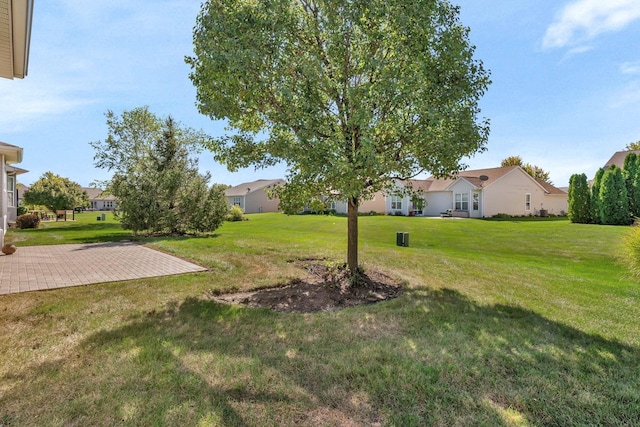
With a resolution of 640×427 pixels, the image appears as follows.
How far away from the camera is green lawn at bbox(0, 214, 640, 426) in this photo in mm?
2545

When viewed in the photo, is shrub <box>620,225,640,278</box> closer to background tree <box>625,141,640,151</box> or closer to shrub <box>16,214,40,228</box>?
shrub <box>16,214,40,228</box>

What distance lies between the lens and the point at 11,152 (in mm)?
14000

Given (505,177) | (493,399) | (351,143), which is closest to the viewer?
(493,399)

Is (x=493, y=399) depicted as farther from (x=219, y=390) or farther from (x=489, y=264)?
(x=489, y=264)

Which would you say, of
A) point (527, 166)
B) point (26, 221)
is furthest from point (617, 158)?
point (26, 221)

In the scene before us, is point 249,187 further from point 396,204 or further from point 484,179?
point 484,179

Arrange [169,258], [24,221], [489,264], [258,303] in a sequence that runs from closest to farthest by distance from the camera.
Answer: [258,303], [489,264], [169,258], [24,221]

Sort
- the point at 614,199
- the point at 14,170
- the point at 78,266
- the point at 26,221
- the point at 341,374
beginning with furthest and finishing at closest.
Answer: the point at 614,199 < the point at 26,221 < the point at 14,170 < the point at 78,266 < the point at 341,374

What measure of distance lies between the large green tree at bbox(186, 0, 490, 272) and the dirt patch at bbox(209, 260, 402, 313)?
1.96 meters

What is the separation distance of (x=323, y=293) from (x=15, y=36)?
6633 mm

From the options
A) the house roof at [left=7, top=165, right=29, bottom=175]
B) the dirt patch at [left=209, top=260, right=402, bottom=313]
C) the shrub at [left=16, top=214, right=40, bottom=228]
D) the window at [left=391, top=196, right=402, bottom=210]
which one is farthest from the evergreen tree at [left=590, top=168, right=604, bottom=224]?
the shrub at [left=16, top=214, right=40, bottom=228]

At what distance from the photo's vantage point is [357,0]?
5.18 m

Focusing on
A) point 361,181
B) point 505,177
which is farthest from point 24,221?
point 505,177

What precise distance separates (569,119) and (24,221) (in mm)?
33475
